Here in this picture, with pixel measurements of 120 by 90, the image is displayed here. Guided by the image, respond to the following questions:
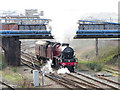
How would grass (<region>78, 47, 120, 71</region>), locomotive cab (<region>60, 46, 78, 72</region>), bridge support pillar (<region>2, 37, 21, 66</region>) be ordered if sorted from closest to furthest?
locomotive cab (<region>60, 46, 78, 72</region>), grass (<region>78, 47, 120, 71</region>), bridge support pillar (<region>2, 37, 21, 66</region>)

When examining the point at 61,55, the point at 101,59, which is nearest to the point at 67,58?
the point at 61,55

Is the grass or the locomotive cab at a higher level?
the locomotive cab

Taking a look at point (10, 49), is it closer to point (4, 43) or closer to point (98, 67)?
point (4, 43)

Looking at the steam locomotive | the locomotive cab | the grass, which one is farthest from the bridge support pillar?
the grass

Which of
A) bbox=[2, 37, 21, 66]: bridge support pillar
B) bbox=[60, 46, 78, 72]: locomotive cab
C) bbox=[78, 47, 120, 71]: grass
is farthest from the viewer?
bbox=[2, 37, 21, 66]: bridge support pillar

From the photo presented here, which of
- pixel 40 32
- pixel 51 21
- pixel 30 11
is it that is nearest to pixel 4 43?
pixel 40 32

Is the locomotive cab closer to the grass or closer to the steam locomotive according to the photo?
the steam locomotive

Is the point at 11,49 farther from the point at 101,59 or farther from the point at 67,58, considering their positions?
the point at 101,59

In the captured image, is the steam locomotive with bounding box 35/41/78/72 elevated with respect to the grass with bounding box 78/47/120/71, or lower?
elevated

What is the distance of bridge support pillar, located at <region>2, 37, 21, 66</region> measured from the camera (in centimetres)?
2222

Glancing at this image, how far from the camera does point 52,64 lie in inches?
827

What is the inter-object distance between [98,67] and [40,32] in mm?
Answer: 6404

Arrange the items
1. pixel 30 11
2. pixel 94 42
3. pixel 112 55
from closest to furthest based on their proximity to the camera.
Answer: pixel 112 55
pixel 94 42
pixel 30 11

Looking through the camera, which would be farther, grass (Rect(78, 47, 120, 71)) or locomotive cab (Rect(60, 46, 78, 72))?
grass (Rect(78, 47, 120, 71))
